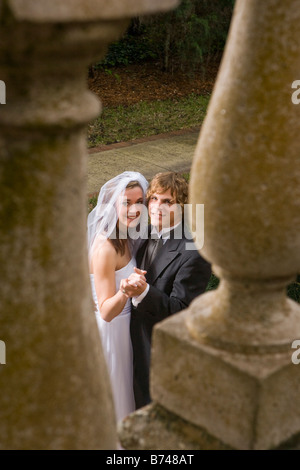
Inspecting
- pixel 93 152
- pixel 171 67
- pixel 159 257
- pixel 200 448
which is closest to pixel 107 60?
pixel 171 67

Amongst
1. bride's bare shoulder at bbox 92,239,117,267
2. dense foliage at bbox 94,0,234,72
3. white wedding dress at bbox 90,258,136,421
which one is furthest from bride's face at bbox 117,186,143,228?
dense foliage at bbox 94,0,234,72

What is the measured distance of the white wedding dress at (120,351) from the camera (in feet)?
13.4

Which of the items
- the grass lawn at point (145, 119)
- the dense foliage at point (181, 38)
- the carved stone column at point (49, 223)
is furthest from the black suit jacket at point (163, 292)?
the dense foliage at point (181, 38)

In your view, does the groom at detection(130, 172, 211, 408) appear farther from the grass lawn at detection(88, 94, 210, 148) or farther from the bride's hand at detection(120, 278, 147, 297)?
the grass lawn at detection(88, 94, 210, 148)

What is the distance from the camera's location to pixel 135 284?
369cm

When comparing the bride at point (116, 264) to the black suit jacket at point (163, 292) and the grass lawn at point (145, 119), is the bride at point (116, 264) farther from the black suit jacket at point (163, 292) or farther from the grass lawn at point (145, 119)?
the grass lawn at point (145, 119)

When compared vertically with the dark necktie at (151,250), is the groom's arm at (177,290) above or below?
below

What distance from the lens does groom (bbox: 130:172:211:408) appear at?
12.5ft

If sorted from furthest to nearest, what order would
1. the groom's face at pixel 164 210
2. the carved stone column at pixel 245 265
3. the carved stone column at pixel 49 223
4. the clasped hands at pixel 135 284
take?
the groom's face at pixel 164 210, the clasped hands at pixel 135 284, the carved stone column at pixel 245 265, the carved stone column at pixel 49 223

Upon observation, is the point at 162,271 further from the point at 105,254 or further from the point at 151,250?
the point at 105,254

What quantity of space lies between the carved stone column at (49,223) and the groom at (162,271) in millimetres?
2609

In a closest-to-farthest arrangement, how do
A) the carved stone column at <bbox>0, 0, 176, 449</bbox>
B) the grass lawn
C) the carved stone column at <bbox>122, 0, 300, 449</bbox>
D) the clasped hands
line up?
the carved stone column at <bbox>0, 0, 176, 449</bbox>
the carved stone column at <bbox>122, 0, 300, 449</bbox>
the clasped hands
the grass lawn

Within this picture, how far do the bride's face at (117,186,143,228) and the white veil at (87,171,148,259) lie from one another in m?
0.03

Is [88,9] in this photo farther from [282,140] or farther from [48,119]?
[282,140]
